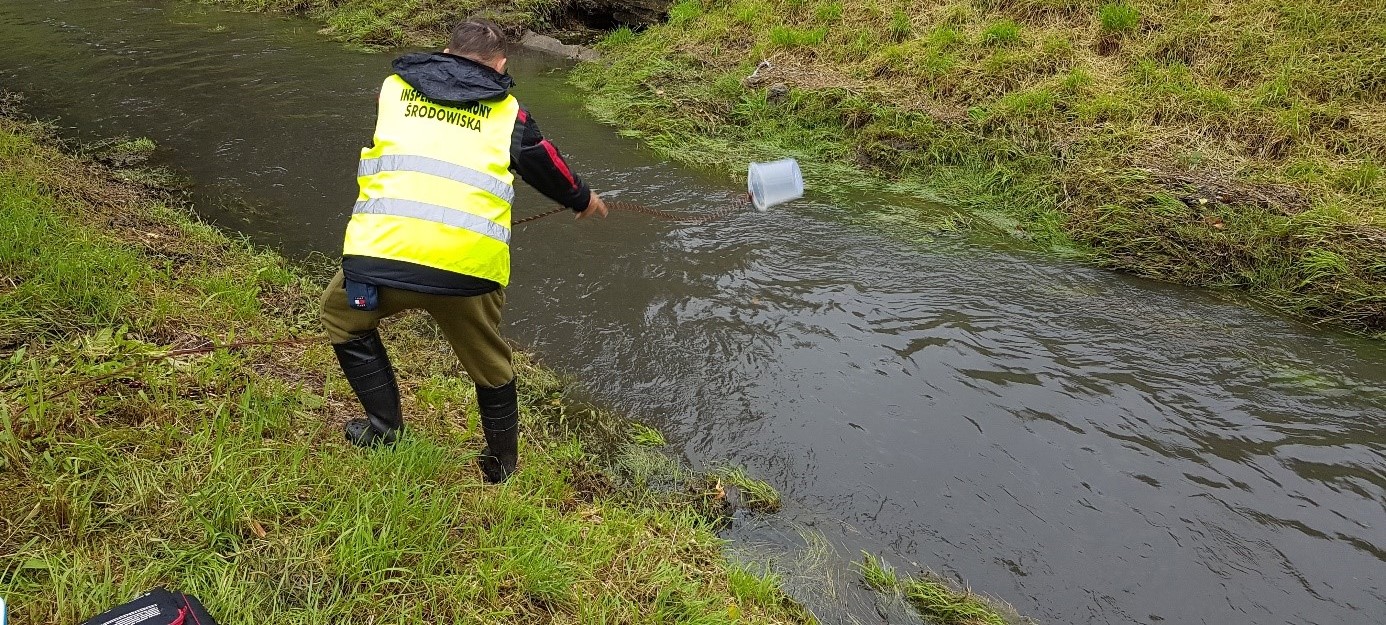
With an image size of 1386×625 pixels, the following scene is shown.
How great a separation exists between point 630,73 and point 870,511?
8328mm

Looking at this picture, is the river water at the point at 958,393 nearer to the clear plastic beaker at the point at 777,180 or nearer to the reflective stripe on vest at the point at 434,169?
the clear plastic beaker at the point at 777,180

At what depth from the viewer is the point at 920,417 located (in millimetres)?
4133

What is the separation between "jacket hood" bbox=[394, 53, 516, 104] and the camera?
2.49 metres

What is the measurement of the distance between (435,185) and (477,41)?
1.77ft

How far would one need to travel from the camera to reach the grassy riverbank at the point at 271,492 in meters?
2.28

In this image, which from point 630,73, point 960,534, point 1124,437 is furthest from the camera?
point 630,73

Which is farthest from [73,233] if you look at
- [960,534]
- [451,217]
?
[960,534]

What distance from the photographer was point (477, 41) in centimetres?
262

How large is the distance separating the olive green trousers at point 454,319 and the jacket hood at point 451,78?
65cm

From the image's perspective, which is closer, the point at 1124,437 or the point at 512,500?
the point at 512,500

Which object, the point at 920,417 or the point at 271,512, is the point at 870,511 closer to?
the point at 920,417

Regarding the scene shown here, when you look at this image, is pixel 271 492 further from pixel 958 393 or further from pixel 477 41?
pixel 958 393

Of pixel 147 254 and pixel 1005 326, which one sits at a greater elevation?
pixel 1005 326

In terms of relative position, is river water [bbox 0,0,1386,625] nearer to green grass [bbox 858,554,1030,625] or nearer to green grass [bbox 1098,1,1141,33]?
green grass [bbox 858,554,1030,625]
